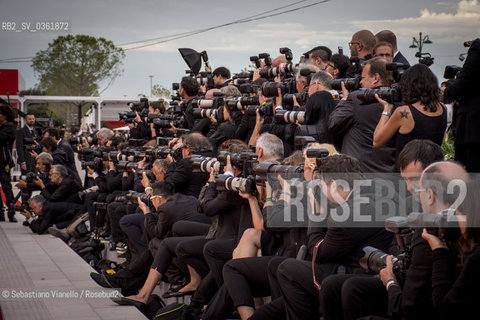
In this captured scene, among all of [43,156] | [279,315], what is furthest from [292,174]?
[43,156]

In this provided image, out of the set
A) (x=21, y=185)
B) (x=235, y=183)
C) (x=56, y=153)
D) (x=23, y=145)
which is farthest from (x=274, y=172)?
(x=23, y=145)

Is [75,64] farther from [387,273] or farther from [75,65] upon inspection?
[387,273]

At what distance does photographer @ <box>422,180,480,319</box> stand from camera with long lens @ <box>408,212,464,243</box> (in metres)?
0.02

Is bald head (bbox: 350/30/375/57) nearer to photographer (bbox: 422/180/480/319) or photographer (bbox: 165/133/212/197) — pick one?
photographer (bbox: 165/133/212/197)

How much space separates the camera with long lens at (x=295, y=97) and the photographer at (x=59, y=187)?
5.99 meters

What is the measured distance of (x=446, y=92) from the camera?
198 inches

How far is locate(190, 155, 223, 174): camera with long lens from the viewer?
6195 mm

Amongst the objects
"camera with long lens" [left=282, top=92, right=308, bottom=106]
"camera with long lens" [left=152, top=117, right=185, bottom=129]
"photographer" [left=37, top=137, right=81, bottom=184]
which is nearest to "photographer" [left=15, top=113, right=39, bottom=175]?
"photographer" [left=37, top=137, right=81, bottom=184]

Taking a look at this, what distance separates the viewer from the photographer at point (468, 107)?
488 cm

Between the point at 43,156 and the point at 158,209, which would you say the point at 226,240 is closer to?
the point at 158,209

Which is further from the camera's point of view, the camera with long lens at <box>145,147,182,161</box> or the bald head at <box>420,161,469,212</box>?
the camera with long lens at <box>145,147,182,161</box>

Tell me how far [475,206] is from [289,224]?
2061mm

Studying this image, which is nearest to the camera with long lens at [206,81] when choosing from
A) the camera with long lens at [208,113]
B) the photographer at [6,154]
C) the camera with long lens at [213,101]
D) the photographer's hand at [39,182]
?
the camera with long lens at [213,101]

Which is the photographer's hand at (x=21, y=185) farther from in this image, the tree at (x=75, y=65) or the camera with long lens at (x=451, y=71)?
the tree at (x=75, y=65)
